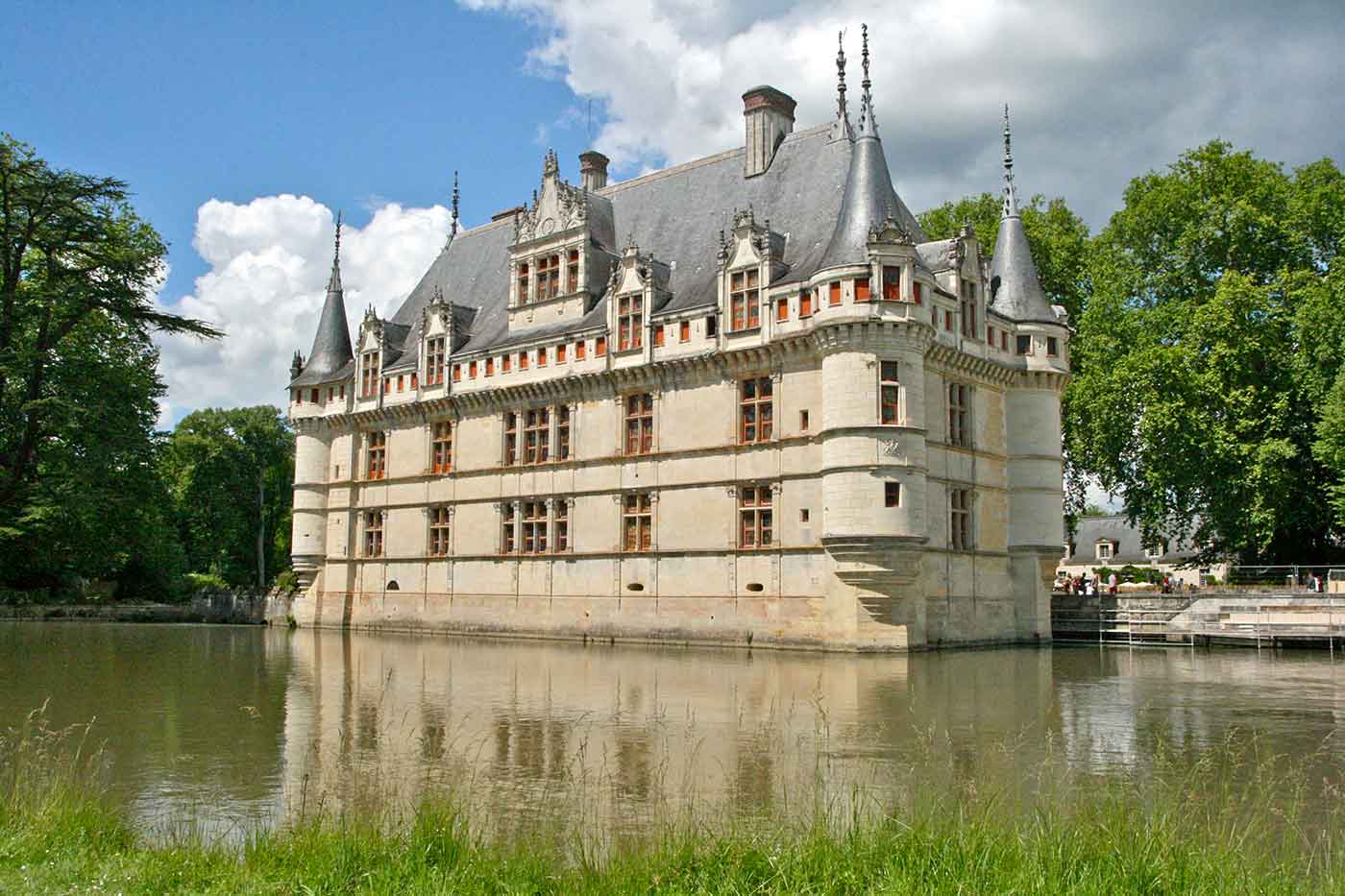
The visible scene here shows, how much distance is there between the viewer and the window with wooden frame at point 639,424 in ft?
107

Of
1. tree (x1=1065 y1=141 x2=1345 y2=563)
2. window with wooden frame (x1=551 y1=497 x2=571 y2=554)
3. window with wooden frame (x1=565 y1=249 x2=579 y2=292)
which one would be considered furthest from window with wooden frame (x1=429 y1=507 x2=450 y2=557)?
tree (x1=1065 y1=141 x2=1345 y2=563)

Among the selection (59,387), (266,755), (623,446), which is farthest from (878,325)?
(266,755)

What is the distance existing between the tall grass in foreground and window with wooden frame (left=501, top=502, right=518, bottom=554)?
28.5 meters

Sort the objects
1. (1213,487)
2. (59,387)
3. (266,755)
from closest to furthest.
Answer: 1. (266,755)
2. (59,387)
3. (1213,487)

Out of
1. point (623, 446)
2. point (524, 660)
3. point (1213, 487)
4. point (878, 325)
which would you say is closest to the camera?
point (524, 660)

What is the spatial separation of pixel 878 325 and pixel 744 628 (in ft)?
27.0

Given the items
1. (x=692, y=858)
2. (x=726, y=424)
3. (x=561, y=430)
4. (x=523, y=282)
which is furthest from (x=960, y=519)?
(x=692, y=858)

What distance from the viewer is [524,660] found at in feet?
81.3

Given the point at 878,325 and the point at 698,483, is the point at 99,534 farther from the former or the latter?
the point at 878,325

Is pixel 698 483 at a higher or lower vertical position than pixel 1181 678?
higher

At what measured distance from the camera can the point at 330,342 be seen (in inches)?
1730

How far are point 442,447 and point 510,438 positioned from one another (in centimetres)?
346

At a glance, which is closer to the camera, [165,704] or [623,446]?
[165,704]

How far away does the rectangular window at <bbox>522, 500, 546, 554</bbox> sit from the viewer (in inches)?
1391
